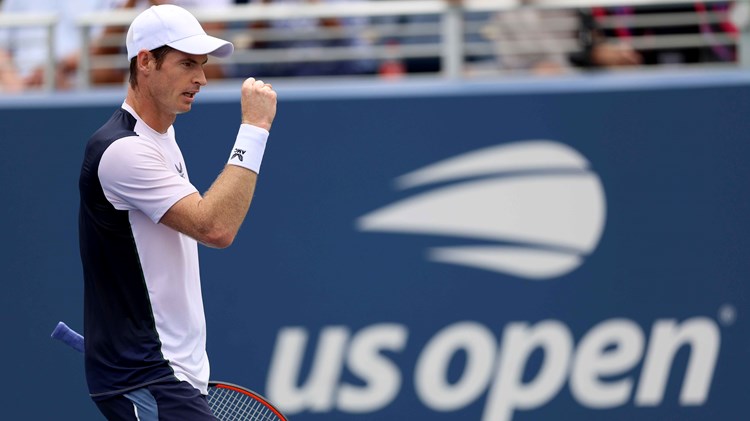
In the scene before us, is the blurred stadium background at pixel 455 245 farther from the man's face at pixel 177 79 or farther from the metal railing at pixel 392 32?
the man's face at pixel 177 79

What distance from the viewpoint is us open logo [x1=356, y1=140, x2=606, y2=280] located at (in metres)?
5.31

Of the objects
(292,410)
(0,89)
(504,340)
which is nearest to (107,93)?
(0,89)

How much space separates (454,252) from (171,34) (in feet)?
7.92

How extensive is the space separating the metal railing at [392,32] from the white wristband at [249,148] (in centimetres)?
235

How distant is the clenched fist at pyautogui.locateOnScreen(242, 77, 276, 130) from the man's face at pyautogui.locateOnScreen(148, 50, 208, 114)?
13 centimetres

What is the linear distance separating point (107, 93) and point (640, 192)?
2.42 meters

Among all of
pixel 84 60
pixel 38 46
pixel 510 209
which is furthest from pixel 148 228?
pixel 38 46

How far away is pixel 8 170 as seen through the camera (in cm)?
548

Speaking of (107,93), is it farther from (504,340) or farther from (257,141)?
(257,141)

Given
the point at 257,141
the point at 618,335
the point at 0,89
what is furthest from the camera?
the point at 0,89

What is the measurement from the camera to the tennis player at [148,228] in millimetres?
3146

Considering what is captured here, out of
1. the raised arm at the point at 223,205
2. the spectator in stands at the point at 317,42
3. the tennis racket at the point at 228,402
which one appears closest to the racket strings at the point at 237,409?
the tennis racket at the point at 228,402

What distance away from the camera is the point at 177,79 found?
323 cm

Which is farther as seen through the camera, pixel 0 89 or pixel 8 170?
pixel 0 89
